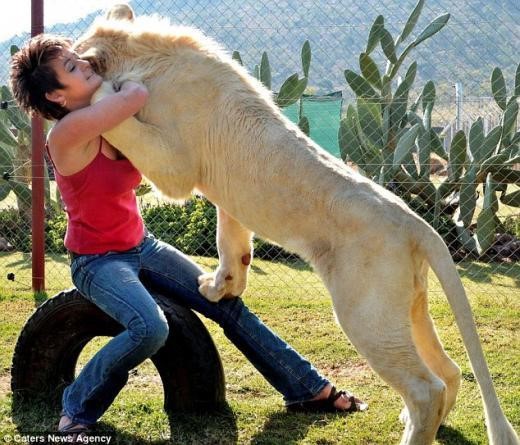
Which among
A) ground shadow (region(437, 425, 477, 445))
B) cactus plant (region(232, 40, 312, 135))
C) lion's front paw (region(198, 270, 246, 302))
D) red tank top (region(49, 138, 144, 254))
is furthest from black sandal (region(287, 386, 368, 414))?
cactus plant (region(232, 40, 312, 135))

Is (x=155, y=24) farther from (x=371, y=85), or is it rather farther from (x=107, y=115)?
(x=371, y=85)

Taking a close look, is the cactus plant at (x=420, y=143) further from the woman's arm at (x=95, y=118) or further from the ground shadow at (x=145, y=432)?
the woman's arm at (x=95, y=118)

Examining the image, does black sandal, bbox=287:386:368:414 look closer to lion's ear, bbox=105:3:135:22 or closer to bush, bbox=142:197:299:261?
lion's ear, bbox=105:3:135:22

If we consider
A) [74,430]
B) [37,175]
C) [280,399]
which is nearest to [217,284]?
[280,399]

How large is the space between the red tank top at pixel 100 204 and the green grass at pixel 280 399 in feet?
3.41

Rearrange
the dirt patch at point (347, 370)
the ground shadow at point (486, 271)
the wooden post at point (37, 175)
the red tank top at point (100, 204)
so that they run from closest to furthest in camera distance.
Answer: the red tank top at point (100, 204) → the dirt patch at point (347, 370) → the wooden post at point (37, 175) → the ground shadow at point (486, 271)

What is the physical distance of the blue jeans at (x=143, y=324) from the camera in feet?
12.2

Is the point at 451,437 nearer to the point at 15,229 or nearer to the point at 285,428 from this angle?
the point at 285,428

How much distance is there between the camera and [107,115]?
356 centimetres

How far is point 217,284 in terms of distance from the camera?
417cm

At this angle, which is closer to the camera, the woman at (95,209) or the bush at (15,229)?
the woman at (95,209)

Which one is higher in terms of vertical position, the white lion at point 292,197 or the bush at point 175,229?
the white lion at point 292,197

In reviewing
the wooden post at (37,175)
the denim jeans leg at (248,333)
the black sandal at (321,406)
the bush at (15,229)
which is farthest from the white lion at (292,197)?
the bush at (15,229)

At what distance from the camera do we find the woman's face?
369cm
